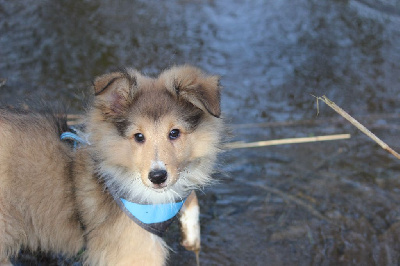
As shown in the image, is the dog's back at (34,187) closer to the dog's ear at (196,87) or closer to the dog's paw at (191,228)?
the dog's paw at (191,228)

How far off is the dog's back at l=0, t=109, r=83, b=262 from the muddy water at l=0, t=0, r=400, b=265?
704 millimetres

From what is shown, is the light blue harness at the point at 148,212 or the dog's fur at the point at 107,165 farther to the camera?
the light blue harness at the point at 148,212

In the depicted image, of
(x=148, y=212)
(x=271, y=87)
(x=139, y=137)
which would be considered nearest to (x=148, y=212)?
(x=148, y=212)

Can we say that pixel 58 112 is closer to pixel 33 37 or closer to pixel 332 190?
pixel 332 190

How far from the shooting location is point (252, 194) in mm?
4980

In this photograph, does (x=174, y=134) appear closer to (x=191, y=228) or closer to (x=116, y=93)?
(x=116, y=93)

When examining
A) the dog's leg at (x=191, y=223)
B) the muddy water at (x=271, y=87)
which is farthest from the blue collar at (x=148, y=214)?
the muddy water at (x=271, y=87)

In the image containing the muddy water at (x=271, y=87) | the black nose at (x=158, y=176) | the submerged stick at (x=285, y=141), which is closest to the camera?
the black nose at (x=158, y=176)

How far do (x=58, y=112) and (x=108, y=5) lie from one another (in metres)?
4.87

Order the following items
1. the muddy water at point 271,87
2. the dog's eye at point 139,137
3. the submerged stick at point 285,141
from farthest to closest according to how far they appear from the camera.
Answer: the submerged stick at point 285,141, the muddy water at point 271,87, the dog's eye at point 139,137

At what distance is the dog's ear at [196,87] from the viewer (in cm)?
321

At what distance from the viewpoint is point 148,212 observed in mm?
3523

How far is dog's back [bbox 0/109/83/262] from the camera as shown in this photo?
3512 millimetres

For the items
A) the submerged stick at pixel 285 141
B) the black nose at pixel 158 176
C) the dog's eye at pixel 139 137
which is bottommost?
the submerged stick at pixel 285 141
